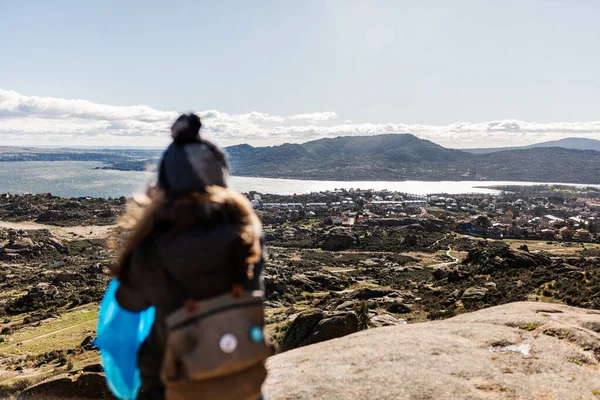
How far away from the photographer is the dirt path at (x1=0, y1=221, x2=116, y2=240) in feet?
265

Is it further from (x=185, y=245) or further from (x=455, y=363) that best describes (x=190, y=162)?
(x=455, y=363)

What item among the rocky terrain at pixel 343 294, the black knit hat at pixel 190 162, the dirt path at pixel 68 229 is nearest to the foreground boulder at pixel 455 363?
the rocky terrain at pixel 343 294

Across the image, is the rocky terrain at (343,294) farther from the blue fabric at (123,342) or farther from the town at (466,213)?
the town at (466,213)

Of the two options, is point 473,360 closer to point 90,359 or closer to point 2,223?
point 90,359

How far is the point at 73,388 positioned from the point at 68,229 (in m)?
87.2

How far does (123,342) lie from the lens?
2.80 meters

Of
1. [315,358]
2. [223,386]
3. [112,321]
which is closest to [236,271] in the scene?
[223,386]

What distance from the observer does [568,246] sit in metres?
73.4

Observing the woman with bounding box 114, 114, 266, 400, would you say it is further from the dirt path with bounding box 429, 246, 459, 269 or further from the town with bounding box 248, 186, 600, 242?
the town with bounding box 248, 186, 600, 242

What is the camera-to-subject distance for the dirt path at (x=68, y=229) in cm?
8062

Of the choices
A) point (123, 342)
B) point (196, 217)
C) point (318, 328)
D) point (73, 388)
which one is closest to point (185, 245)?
point (196, 217)

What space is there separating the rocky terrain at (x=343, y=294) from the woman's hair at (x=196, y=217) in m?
0.98

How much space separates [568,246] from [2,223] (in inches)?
4222

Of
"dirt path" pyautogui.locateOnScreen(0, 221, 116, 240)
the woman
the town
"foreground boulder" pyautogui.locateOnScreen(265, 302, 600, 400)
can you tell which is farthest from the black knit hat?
the town
